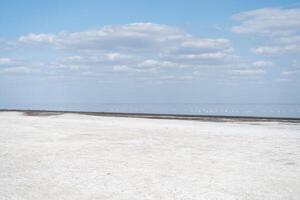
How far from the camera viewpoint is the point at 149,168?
11844mm

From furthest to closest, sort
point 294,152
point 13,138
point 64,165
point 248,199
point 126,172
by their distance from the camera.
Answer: point 13,138, point 294,152, point 64,165, point 126,172, point 248,199

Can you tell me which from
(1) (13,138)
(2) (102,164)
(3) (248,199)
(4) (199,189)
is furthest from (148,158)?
(1) (13,138)

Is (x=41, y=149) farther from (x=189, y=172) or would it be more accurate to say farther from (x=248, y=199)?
(x=248, y=199)

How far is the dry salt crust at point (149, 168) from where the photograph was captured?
9.16m

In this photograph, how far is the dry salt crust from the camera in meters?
9.16

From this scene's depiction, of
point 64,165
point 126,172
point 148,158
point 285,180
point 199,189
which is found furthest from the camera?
point 148,158

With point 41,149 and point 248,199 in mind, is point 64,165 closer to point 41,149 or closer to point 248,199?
point 41,149

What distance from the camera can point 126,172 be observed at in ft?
37.0

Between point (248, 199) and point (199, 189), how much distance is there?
1.26 metres

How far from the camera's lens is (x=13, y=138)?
1933 cm

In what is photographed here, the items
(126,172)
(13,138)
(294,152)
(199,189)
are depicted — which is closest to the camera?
(199,189)

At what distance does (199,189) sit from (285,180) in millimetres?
2674

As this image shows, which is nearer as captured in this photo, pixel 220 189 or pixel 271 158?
pixel 220 189

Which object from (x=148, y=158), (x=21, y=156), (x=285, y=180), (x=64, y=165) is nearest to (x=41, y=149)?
(x=21, y=156)
